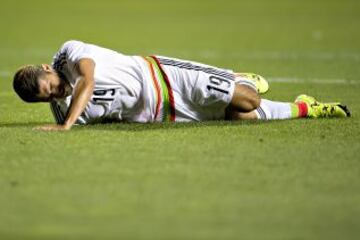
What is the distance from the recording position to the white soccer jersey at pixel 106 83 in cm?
688

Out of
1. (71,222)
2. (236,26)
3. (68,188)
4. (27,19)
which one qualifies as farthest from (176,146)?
(27,19)

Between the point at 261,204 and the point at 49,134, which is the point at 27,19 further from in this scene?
the point at 261,204

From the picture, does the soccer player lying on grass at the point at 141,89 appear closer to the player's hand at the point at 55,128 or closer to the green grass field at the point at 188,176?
the player's hand at the point at 55,128

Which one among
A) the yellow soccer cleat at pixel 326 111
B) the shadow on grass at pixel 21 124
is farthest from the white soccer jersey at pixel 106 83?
the yellow soccer cleat at pixel 326 111

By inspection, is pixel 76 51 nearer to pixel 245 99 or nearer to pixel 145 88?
pixel 145 88

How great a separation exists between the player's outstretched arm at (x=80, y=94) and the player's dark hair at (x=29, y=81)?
0.87 ft

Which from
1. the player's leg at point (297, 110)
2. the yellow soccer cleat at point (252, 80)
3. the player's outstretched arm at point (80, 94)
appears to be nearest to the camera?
the player's outstretched arm at point (80, 94)

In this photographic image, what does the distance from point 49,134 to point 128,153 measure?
85 centimetres

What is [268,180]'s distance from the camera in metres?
5.15

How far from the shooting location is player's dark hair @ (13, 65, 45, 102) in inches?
261

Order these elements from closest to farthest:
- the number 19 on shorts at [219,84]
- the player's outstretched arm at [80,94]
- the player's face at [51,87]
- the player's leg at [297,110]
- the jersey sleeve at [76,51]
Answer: the player's outstretched arm at [80,94], the player's face at [51,87], the jersey sleeve at [76,51], the number 19 on shorts at [219,84], the player's leg at [297,110]

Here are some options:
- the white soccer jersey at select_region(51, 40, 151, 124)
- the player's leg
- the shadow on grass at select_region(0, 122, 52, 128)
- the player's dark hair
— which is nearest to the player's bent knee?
the player's leg

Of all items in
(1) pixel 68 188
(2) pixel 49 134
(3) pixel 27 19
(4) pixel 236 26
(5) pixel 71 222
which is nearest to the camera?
(5) pixel 71 222

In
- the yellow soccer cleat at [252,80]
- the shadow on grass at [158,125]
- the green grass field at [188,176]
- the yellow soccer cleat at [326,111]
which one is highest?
the yellow soccer cleat at [252,80]
